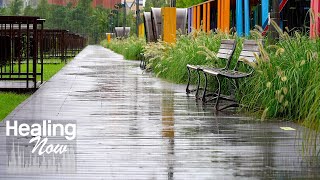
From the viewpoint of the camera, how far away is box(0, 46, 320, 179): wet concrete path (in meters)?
6.17

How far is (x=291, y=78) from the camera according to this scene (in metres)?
9.86

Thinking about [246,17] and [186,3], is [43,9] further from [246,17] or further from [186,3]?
[246,17]

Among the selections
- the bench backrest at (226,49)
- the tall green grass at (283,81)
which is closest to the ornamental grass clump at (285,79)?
the tall green grass at (283,81)

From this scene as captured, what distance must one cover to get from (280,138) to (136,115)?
8.99ft

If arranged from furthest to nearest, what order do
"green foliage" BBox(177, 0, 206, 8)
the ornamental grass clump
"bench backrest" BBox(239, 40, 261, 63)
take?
"green foliage" BBox(177, 0, 206, 8) → "bench backrest" BBox(239, 40, 261, 63) → the ornamental grass clump

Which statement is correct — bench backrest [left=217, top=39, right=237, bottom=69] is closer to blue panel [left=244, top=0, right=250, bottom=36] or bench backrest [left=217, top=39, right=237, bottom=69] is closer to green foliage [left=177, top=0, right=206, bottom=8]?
blue panel [left=244, top=0, right=250, bottom=36]

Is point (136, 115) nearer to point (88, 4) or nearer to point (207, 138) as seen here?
point (207, 138)

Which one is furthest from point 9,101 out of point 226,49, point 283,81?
point 283,81

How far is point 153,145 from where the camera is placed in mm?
7609

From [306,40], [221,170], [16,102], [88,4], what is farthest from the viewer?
[88,4]

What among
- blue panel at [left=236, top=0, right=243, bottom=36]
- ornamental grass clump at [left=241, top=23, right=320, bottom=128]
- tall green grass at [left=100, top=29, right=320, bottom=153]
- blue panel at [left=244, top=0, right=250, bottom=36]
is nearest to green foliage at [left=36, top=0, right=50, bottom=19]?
blue panel at [left=236, top=0, right=243, bottom=36]

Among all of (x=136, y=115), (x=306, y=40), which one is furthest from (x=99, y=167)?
(x=306, y=40)

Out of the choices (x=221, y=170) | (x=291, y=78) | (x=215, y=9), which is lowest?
(x=221, y=170)

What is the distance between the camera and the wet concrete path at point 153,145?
20.2 feet
